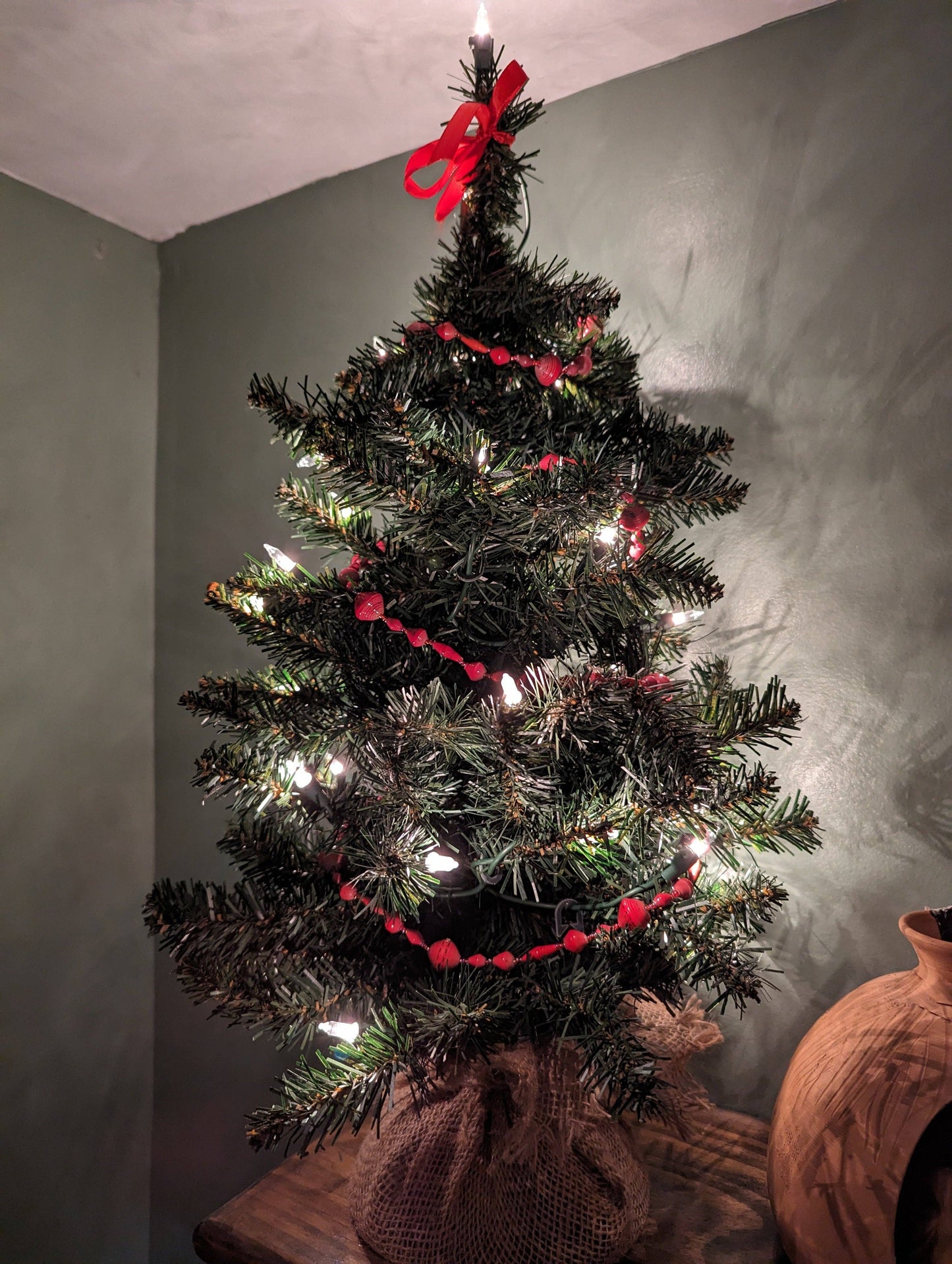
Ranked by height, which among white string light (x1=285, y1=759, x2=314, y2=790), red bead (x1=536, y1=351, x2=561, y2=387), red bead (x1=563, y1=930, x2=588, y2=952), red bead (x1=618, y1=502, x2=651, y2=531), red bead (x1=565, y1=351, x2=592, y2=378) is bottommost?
red bead (x1=563, y1=930, x2=588, y2=952)

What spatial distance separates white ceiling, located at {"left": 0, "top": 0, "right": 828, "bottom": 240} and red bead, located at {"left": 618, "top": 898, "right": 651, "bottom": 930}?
937 millimetres

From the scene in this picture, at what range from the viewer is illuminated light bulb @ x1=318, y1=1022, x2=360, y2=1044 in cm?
65

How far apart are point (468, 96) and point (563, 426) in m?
0.28

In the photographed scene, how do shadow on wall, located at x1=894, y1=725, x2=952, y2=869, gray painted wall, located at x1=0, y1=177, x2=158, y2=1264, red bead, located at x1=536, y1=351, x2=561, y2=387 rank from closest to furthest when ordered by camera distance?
1. red bead, located at x1=536, y1=351, x2=561, y2=387
2. shadow on wall, located at x1=894, y1=725, x2=952, y2=869
3. gray painted wall, located at x1=0, y1=177, x2=158, y2=1264

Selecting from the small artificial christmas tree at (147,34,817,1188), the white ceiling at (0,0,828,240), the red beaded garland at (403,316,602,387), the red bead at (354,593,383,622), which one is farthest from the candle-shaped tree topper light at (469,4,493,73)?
the red bead at (354,593,383,622)

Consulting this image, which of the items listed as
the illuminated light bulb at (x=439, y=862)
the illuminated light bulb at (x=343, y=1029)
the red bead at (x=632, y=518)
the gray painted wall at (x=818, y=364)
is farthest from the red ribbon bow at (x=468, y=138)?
the illuminated light bulb at (x=343, y=1029)

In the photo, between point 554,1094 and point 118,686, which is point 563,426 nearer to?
point 554,1094

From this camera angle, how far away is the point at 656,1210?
77cm

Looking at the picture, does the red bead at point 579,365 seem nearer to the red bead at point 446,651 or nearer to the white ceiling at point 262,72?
the red bead at point 446,651

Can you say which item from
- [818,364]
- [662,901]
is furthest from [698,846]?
[818,364]

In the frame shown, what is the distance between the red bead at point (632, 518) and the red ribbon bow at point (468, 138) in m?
0.28

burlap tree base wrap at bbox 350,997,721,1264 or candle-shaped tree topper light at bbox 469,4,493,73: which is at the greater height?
candle-shaped tree topper light at bbox 469,4,493,73

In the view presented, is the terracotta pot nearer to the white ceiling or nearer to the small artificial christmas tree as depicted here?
the small artificial christmas tree

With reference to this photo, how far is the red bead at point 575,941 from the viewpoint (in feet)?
2.13
